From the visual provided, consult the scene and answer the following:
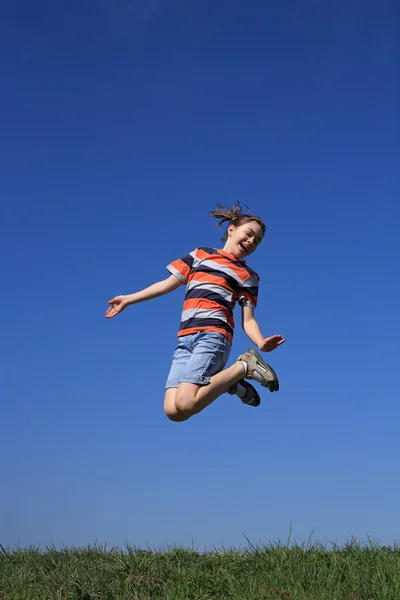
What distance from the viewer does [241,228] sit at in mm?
7805

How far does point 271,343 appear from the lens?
6930 millimetres

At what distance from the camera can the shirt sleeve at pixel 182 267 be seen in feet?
25.3

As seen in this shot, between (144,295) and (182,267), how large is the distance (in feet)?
1.71

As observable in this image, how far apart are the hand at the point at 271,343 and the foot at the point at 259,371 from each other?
0.16 metres

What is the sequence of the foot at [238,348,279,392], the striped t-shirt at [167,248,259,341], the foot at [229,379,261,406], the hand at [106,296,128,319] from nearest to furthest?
the foot at [238,348,279,392]
the striped t-shirt at [167,248,259,341]
the foot at [229,379,261,406]
the hand at [106,296,128,319]

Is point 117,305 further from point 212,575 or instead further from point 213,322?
point 212,575

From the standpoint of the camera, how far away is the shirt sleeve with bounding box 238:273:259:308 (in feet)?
24.6

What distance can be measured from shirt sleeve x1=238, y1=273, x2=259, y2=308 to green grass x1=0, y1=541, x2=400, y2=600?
8.92 ft

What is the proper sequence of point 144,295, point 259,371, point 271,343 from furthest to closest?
1. point 144,295
2. point 259,371
3. point 271,343

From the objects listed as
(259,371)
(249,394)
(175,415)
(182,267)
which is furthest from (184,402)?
(182,267)

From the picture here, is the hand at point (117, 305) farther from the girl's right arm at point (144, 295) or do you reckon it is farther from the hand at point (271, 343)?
the hand at point (271, 343)

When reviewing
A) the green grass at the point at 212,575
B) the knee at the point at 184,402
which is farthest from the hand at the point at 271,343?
the green grass at the point at 212,575

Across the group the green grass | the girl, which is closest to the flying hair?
the girl

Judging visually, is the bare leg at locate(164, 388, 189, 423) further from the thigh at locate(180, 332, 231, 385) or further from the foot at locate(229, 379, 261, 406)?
the foot at locate(229, 379, 261, 406)
